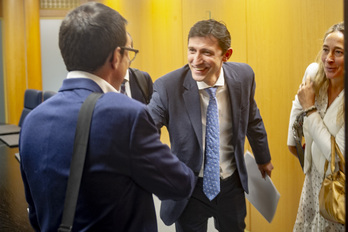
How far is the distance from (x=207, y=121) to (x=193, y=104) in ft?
0.36

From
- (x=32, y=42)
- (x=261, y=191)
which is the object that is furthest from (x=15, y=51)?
(x=261, y=191)

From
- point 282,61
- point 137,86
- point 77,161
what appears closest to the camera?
point 77,161

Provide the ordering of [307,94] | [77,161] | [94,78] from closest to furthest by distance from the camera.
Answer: [77,161] → [94,78] → [307,94]

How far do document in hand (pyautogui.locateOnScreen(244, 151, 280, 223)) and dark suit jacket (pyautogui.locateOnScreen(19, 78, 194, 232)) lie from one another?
1075 millimetres

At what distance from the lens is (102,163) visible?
113 centimetres

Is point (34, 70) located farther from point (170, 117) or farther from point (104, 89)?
point (104, 89)

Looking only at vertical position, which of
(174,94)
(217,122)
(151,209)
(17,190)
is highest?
(174,94)

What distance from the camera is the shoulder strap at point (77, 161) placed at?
1077 millimetres

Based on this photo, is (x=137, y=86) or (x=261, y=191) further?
(x=137, y=86)

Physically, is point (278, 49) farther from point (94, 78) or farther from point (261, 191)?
point (94, 78)

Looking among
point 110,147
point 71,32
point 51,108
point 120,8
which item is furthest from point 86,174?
point 120,8

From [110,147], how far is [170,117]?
0.92 metres

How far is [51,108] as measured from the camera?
1193mm

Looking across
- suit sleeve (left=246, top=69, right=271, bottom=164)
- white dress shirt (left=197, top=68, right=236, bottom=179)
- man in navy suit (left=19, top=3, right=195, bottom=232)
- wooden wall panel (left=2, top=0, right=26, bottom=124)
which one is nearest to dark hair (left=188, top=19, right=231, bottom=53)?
white dress shirt (left=197, top=68, right=236, bottom=179)
